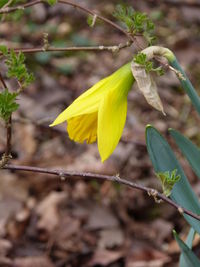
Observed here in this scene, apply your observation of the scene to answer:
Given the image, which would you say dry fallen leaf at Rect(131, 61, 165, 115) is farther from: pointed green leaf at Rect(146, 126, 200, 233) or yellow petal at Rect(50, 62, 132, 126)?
pointed green leaf at Rect(146, 126, 200, 233)

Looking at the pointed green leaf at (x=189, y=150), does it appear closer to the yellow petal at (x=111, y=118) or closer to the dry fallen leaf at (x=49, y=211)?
the yellow petal at (x=111, y=118)

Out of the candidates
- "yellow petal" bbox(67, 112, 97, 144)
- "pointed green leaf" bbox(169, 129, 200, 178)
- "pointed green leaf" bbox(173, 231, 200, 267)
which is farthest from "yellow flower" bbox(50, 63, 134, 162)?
"pointed green leaf" bbox(173, 231, 200, 267)

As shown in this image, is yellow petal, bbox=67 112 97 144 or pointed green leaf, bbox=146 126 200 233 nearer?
yellow petal, bbox=67 112 97 144

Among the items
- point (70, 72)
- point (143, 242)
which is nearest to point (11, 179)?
point (143, 242)

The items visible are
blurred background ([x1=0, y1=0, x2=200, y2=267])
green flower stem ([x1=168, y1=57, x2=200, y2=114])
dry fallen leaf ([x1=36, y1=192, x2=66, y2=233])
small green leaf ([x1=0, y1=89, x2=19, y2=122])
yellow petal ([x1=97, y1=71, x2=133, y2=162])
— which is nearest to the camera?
small green leaf ([x1=0, y1=89, x2=19, y2=122])

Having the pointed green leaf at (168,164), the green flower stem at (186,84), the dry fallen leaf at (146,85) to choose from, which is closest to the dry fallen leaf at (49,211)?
the pointed green leaf at (168,164)

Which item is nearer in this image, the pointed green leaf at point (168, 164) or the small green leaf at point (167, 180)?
the small green leaf at point (167, 180)

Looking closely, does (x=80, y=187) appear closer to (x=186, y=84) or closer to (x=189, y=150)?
(x=189, y=150)
